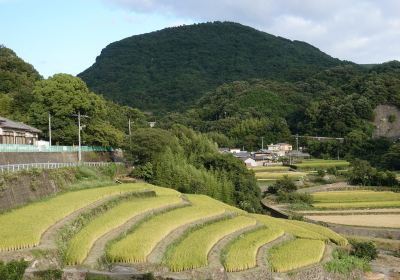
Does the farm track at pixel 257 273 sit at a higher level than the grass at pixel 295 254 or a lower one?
higher

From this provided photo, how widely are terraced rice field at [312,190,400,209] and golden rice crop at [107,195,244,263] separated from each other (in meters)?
17.9

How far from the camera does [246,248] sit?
17.7 m

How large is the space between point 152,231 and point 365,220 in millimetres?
21070

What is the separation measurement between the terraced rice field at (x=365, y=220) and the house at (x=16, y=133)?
2145 cm

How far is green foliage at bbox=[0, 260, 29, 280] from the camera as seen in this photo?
11.8 metres

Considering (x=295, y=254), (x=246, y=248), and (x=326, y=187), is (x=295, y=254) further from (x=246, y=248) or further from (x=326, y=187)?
(x=326, y=187)

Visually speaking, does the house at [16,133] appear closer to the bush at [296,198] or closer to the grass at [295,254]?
the grass at [295,254]

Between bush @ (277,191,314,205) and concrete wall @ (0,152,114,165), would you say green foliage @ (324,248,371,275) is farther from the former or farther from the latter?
bush @ (277,191,314,205)

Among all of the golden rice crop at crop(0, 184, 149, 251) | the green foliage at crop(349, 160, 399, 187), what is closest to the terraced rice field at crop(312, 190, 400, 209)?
the green foliage at crop(349, 160, 399, 187)

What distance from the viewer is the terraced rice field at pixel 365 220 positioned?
31.9 metres

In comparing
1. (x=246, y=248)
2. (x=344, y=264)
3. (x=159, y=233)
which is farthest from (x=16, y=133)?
(x=344, y=264)

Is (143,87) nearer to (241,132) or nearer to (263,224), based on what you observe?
(241,132)

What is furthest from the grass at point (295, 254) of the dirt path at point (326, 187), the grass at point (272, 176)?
the grass at point (272, 176)

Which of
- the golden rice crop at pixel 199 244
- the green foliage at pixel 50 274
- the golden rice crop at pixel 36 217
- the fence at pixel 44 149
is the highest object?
the fence at pixel 44 149
